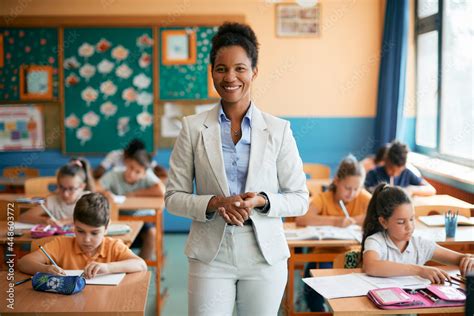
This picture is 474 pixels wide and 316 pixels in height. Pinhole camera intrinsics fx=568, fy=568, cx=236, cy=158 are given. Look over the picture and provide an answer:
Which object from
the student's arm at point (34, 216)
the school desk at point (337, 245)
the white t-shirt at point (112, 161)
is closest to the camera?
the school desk at point (337, 245)

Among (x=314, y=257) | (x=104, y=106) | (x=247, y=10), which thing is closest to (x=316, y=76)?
(x=247, y=10)

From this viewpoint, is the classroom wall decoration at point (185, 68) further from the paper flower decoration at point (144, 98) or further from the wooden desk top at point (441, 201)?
the wooden desk top at point (441, 201)

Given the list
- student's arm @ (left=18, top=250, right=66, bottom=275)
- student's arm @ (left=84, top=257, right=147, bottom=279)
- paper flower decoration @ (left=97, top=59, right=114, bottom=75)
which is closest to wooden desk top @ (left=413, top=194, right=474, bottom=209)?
student's arm @ (left=84, top=257, right=147, bottom=279)

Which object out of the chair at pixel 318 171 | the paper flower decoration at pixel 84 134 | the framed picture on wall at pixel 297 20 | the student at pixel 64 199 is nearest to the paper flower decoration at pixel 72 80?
the paper flower decoration at pixel 84 134

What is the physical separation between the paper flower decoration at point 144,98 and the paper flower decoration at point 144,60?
0.29m

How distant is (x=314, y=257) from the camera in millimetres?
3158

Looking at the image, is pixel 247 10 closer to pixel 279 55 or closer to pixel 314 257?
pixel 279 55

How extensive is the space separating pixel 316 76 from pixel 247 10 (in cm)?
101

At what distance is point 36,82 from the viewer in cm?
592

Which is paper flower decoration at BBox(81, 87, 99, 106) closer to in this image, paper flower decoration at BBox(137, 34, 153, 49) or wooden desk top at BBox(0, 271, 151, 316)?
paper flower decoration at BBox(137, 34, 153, 49)

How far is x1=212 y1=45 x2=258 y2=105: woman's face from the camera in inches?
67.3

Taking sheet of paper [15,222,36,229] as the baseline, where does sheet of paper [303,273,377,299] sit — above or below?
above

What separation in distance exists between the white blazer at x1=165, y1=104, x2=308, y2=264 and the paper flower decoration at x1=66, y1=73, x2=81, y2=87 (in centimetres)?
446

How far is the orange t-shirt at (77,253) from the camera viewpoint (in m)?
2.51
